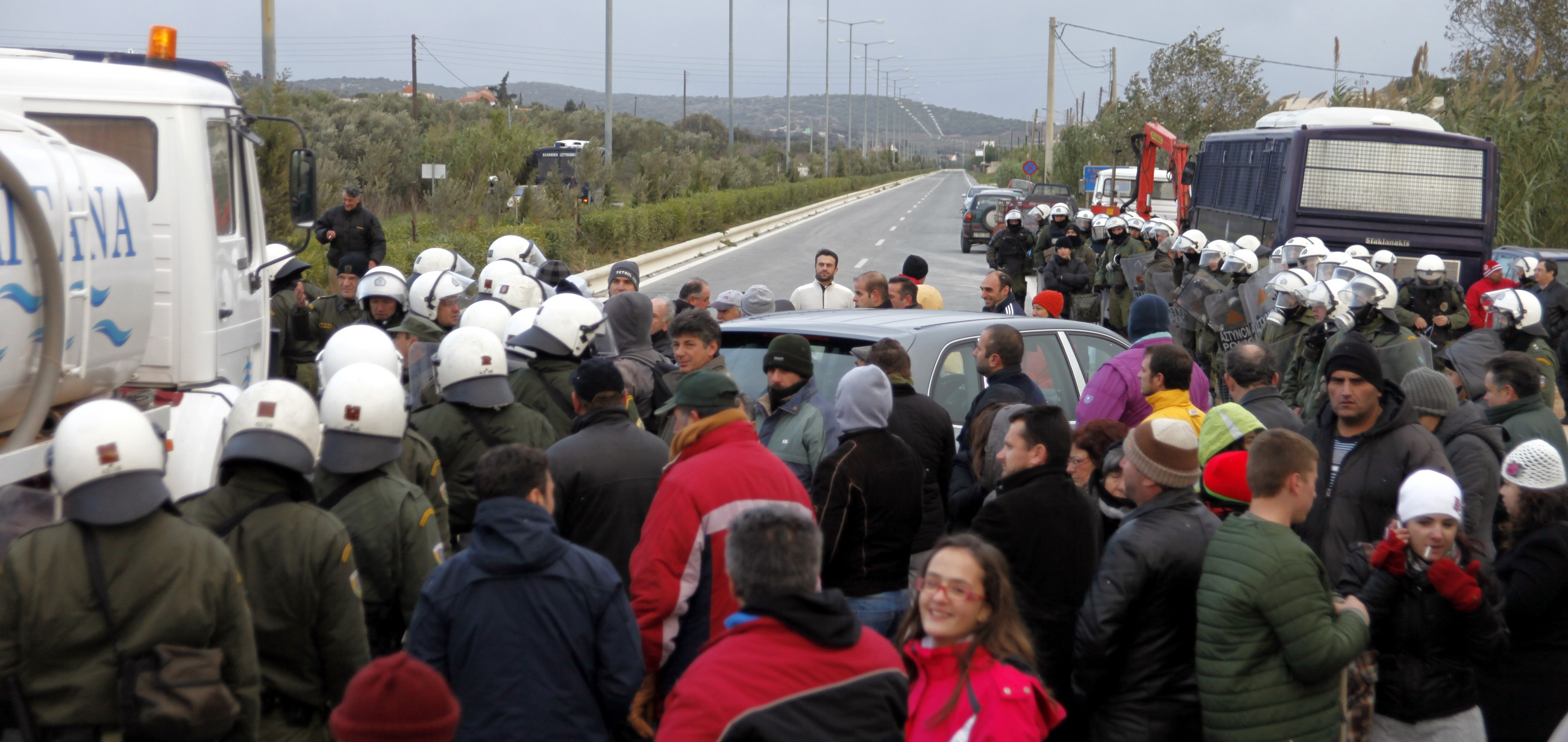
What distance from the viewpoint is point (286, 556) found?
3346 mm

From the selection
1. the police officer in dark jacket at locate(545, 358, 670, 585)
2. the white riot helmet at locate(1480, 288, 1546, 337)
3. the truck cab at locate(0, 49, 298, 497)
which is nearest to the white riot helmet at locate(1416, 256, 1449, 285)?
the white riot helmet at locate(1480, 288, 1546, 337)

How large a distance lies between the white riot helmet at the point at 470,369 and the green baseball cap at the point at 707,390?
1.17m

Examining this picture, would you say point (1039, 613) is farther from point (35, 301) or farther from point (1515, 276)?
point (1515, 276)

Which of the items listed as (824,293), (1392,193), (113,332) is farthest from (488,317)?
(1392,193)

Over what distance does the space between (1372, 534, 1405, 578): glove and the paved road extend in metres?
12.9

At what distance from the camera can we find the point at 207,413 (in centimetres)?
535

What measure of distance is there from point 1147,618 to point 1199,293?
851cm

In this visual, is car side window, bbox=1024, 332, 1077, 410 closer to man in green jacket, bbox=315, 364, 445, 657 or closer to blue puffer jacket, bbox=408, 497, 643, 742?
man in green jacket, bbox=315, 364, 445, 657

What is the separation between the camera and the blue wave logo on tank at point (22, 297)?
14.0 feet

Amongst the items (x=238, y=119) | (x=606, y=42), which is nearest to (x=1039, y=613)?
(x=238, y=119)

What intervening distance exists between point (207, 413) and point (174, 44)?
2.51 meters

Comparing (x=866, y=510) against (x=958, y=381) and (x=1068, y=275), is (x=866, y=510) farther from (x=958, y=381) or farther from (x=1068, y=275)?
(x=1068, y=275)

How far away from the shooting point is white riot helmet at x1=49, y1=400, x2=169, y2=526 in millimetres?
2943

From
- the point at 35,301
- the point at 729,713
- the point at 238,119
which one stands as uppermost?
the point at 238,119
